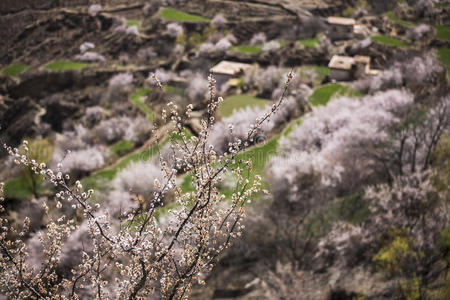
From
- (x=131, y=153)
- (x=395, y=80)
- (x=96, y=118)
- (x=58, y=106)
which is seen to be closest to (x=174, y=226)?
(x=131, y=153)

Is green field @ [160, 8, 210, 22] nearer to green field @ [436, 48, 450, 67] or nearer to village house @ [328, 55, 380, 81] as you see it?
village house @ [328, 55, 380, 81]

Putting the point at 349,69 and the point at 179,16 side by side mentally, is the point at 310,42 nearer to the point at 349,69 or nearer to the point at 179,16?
the point at 349,69

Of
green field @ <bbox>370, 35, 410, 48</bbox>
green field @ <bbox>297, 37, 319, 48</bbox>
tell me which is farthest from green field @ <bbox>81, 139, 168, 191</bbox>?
green field @ <bbox>297, 37, 319, 48</bbox>

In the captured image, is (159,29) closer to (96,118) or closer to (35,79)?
(35,79)

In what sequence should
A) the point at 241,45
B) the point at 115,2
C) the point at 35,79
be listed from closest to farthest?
the point at 35,79
the point at 241,45
the point at 115,2

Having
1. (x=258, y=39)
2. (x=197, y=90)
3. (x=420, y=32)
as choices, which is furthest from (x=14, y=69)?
(x=420, y=32)

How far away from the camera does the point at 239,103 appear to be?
22219 mm

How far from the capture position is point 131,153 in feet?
66.0

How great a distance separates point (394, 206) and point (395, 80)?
451 inches

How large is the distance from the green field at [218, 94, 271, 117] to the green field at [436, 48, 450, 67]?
31.2 feet

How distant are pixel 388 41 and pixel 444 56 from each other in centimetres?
794

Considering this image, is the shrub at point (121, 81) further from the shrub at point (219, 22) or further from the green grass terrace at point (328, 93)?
the green grass terrace at point (328, 93)

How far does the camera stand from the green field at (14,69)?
118ft

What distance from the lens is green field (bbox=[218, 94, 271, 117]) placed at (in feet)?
68.8
